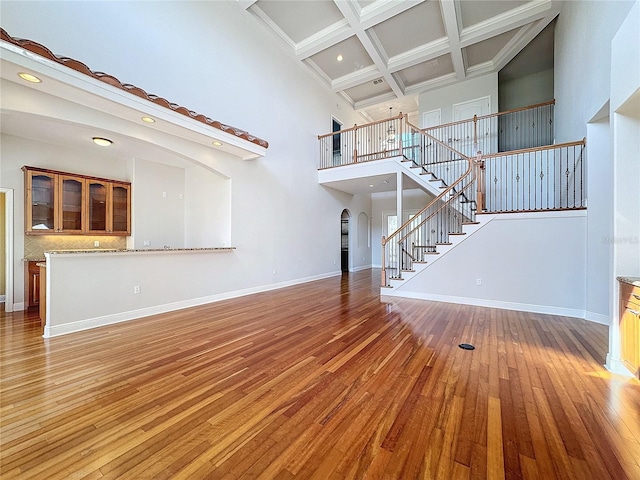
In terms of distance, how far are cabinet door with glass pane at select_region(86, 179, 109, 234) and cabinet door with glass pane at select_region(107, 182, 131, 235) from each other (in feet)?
0.33

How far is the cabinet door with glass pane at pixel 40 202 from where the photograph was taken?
14.6 feet

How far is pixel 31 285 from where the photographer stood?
4605mm

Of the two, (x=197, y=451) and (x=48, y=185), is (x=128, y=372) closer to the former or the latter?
(x=197, y=451)

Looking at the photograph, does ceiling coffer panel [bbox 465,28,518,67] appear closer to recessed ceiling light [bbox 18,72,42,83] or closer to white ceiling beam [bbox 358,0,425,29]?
→ white ceiling beam [bbox 358,0,425,29]

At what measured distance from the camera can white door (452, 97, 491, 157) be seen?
764cm

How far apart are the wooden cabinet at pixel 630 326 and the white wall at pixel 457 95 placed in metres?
7.20

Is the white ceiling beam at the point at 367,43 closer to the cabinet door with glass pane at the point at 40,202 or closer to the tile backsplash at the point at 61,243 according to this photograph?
the cabinet door with glass pane at the point at 40,202

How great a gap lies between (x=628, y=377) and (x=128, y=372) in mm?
4595

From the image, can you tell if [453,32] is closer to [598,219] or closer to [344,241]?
[598,219]

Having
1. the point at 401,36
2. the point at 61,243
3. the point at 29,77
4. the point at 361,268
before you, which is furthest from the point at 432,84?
the point at 61,243

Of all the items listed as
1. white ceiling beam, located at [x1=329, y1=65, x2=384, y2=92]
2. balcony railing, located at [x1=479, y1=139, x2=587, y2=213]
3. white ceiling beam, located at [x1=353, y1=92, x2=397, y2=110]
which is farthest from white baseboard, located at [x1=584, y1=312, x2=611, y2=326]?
white ceiling beam, located at [x1=353, y1=92, x2=397, y2=110]

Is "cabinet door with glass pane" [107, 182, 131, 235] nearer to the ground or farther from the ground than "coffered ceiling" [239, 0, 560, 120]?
nearer to the ground

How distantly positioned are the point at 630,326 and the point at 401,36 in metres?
7.45

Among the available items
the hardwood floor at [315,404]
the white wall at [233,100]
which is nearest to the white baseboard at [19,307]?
the white wall at [233,100]
